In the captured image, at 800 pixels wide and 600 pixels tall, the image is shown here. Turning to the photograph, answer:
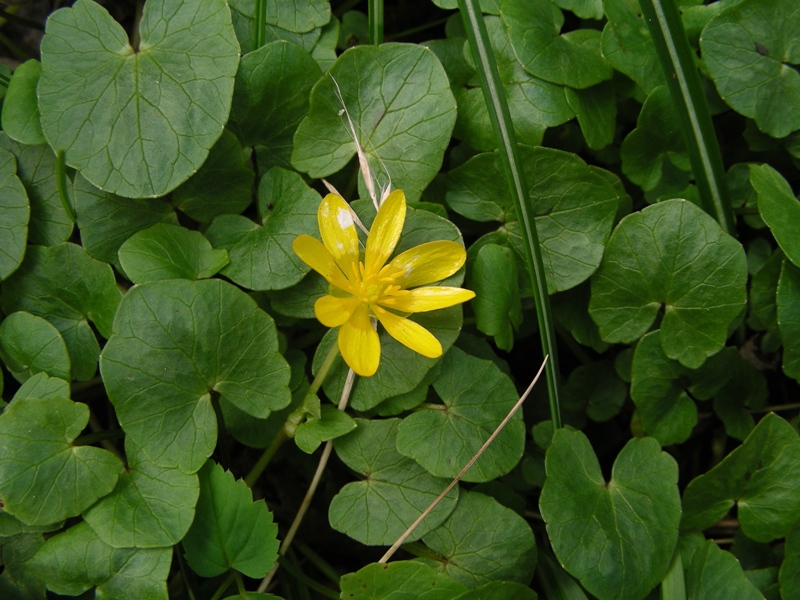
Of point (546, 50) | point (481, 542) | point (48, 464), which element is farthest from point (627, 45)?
point (48, 464)

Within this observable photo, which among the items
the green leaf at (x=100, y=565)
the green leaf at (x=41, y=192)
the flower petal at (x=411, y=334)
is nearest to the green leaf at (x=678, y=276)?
the flower petal at (x=411, y=334)

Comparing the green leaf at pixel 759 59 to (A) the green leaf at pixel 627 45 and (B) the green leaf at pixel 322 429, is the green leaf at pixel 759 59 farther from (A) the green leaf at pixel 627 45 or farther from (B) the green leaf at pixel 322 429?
(B) the green leaf at pixel 322 429

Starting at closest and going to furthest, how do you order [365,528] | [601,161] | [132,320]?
[132,320] → [365,528] → [601,161]

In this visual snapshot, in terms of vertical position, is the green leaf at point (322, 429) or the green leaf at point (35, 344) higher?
the green leaf at point (35, 344)

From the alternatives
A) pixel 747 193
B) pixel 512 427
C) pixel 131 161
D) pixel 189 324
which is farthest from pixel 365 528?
pixel 747 193

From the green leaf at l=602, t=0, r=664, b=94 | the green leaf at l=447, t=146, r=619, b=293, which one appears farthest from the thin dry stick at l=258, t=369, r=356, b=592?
the green leaf at l=602, t=0, r=664, b=94

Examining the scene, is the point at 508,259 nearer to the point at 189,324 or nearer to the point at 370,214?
the point at 370,214

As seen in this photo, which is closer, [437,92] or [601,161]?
[437,92]
